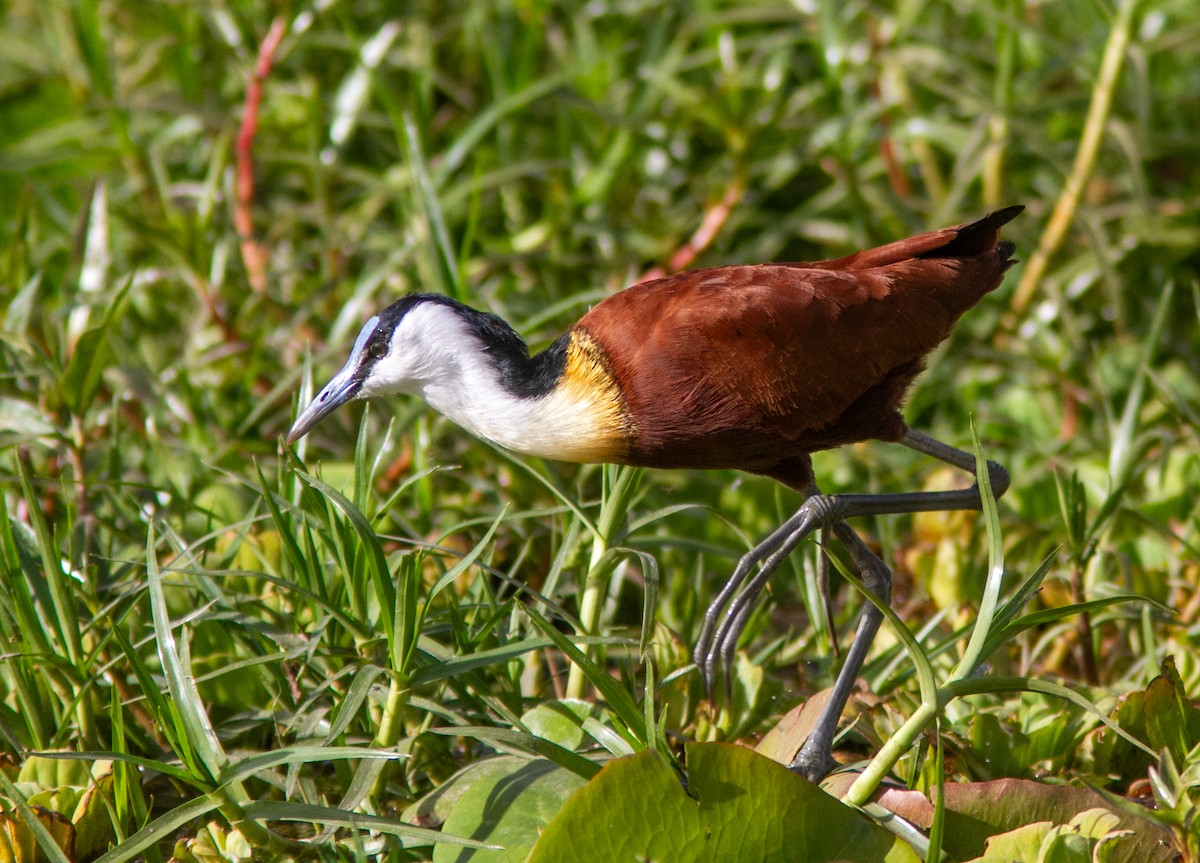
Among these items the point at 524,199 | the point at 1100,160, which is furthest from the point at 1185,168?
the point at 524,199

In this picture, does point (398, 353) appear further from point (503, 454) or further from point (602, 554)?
point (602, 554)

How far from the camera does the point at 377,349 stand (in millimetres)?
2312

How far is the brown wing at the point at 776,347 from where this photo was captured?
2.09m

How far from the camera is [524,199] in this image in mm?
4102

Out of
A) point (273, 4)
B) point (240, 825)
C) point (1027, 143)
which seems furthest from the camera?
point (273, 4)

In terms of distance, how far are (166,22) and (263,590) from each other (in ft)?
8.44

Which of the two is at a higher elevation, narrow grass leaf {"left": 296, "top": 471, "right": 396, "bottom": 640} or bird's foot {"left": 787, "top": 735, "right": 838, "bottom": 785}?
narrow grass leaf {"left": 296, "top": 471, "right": 396, "bottom": 640}

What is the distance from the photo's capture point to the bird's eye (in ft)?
7.55

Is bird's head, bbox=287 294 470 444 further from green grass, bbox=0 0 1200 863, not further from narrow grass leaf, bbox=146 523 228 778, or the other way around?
narrow grass leaf, bbox=146 523 228 778

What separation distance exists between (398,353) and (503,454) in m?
0.31

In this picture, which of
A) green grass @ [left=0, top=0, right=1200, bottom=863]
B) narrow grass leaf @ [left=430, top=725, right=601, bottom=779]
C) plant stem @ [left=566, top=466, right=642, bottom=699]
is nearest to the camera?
narrow grass leaf @ [left=430, top=725, right=601, bottom=779]

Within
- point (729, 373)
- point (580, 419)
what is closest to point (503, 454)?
point (580, 419)

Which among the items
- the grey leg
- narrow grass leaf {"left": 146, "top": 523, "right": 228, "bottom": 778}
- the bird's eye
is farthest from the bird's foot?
the bird's eye

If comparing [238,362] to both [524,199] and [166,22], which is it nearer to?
[524,199]
